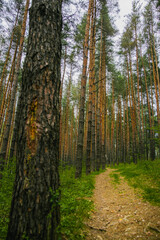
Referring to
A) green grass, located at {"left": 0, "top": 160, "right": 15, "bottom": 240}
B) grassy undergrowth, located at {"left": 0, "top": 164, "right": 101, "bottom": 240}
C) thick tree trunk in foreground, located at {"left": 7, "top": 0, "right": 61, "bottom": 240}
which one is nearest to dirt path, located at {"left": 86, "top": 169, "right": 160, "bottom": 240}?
grassy undergrowth, located at {"left": 0, "top": 164, "right": 101, "bottom": 240}

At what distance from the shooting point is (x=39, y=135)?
185cm

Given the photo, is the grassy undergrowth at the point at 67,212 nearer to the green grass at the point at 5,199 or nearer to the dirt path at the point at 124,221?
the green grass at the point at 5,199

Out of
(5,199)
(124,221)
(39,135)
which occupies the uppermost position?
(39,135)

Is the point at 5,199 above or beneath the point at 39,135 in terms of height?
beneath

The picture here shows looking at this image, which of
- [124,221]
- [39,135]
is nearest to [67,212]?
[124,221]

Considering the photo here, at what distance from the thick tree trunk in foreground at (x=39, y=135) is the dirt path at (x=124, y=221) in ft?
3.67

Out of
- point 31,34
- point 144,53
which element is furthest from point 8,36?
point 144,53

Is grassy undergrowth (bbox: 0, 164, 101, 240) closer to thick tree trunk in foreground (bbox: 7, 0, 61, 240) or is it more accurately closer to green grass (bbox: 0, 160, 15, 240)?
green grass (bbox: 0, 160, 15, 240)

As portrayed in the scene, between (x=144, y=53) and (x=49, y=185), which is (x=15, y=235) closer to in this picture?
(x=49, y=185)

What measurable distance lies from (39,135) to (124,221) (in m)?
2.46

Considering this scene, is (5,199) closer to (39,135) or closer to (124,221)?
(39,135)

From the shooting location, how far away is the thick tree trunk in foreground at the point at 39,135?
1.66 meters

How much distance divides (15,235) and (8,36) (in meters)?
12.6

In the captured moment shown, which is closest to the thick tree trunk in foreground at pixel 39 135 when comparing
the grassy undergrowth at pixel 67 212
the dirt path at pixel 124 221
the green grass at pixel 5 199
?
the grassy undergrowth at pixel 67 212
